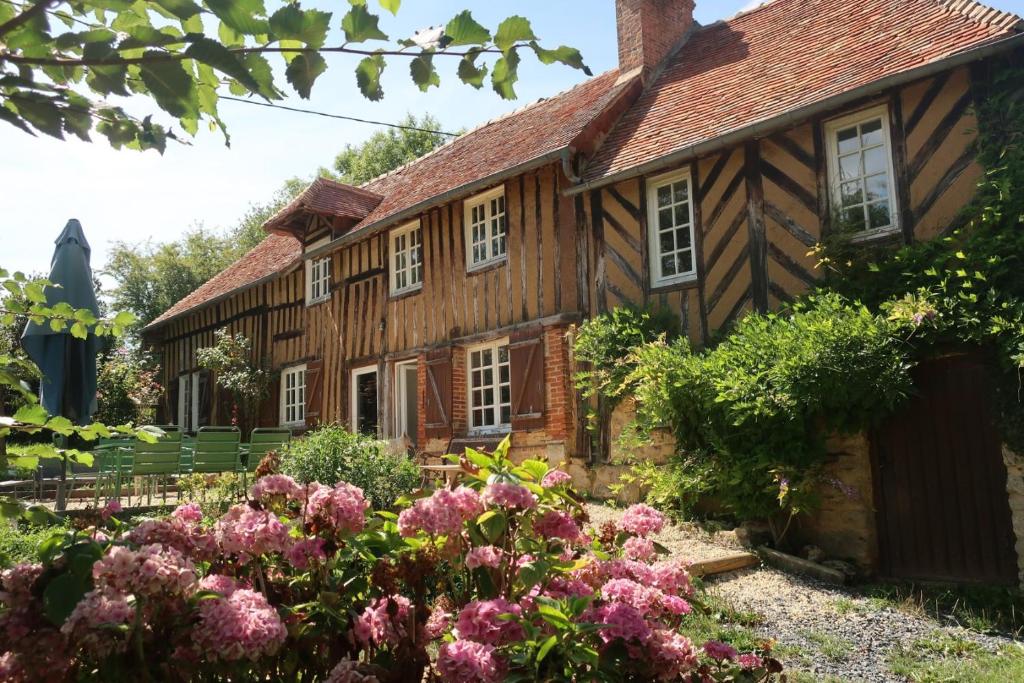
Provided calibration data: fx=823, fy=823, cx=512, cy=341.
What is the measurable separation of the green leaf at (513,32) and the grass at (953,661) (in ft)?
12.6

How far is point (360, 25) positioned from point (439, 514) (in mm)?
1215

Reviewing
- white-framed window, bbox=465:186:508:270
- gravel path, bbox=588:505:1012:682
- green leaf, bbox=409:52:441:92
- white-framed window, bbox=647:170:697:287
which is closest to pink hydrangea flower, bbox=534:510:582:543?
green leaf, bbox=409:52:441:92

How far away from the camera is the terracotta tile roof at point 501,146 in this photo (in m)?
10.4

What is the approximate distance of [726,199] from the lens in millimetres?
8484

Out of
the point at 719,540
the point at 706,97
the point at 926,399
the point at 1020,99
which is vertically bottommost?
the point at 719,540

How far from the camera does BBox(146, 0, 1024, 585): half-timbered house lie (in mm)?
7418

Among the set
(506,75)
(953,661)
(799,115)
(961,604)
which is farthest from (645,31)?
(506,75)

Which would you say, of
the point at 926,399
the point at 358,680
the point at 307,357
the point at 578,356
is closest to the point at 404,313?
the point at 307,357

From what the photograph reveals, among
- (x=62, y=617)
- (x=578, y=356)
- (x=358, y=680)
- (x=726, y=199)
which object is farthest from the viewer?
(x=578, y=356)

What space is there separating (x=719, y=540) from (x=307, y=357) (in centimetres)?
938

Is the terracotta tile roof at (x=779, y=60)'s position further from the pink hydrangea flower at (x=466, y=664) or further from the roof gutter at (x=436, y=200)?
the pink hydrangea flower at (x=466, y=664)

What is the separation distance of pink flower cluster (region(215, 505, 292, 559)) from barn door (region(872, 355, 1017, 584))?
578 cm

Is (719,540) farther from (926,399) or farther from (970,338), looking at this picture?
(970,338)

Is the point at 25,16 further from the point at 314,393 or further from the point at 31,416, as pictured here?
the point at 314,393
